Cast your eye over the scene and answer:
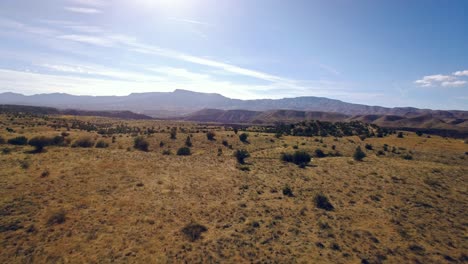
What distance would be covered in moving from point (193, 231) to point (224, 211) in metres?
3.76

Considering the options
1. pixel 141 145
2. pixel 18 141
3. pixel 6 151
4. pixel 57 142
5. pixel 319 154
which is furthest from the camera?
pixel 141 145

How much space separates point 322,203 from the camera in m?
20.6

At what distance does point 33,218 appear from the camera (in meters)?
16.1

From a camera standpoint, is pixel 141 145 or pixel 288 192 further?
pixel 141 145

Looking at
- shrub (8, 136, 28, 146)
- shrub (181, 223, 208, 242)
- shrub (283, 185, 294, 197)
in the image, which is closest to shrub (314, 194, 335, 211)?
shrub (283, 185, 294, 197)

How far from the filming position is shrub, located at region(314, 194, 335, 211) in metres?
20.1

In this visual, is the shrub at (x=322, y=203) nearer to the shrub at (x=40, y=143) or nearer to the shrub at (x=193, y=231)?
the shrub at (x=193, y=231)

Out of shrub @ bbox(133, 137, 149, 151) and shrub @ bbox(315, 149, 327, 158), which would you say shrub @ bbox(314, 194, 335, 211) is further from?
shrub @ bbox(133, 137, 149, 151)

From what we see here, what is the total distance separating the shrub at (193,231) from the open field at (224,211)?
0.12m

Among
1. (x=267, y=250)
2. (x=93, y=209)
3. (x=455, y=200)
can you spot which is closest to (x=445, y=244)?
(x=455, y=200)

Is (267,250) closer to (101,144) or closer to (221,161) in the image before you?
(221,161)

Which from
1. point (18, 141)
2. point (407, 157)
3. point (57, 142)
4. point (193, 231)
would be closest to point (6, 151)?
point (18, 141)

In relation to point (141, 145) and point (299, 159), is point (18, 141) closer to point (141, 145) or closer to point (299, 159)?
point (141, 145)

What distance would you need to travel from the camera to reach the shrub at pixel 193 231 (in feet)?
49.3
